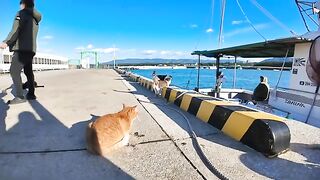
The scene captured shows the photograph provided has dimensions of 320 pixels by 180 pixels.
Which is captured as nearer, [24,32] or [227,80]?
[24,32]

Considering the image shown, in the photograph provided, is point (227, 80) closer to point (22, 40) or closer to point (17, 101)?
point (22, 40)

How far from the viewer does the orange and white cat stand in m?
3.06

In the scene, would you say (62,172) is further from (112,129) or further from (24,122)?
(24,122)

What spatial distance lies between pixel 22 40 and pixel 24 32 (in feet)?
0.64

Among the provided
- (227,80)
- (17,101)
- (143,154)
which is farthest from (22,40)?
(227,80)

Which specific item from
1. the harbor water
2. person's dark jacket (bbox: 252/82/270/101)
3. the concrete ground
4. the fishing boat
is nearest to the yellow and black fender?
the concrete ground

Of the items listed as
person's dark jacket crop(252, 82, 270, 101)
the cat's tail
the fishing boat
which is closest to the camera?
the cat's tail

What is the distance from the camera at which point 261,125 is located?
330cm

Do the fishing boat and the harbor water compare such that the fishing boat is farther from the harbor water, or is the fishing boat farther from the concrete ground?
the concrete ground

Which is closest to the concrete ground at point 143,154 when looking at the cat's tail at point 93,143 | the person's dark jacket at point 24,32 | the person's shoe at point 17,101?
the cat's tail at point 93,143

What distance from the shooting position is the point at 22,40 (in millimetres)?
5871

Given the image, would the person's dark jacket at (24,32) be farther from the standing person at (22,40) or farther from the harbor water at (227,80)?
the harbor water at (227,80)

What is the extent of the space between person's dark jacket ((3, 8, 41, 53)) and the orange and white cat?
12.2 feet

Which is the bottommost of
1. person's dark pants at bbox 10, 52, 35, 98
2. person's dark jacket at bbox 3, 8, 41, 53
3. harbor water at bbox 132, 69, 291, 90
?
harbor water at bbox 132, 69, 291, 90
